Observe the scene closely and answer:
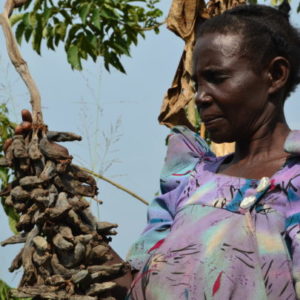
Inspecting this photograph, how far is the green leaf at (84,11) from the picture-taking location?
388 cm

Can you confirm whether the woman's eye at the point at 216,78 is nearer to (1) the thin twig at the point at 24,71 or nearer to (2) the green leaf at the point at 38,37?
(1) the thin twig at the point at 24,71

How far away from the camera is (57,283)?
5.65 ft

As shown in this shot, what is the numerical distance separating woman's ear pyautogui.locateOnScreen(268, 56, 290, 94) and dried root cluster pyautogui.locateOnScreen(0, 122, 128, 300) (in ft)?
1.33

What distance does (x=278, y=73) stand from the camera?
1842 millimetres

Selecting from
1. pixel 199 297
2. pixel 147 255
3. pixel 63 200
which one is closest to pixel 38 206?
pixel 63 200

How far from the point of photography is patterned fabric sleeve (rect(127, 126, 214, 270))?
6.13 ft

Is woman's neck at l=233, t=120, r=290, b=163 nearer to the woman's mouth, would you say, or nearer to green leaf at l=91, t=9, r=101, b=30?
the woman's mouth

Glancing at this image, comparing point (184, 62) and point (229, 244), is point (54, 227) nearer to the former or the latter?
point (229, 244)

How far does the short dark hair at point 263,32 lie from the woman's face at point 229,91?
0.02m

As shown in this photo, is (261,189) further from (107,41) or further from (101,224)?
(107,41)

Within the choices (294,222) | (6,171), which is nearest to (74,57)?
(6,171)

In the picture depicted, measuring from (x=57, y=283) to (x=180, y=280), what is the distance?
229 millimetres

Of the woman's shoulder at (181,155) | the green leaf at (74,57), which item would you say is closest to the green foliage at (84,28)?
the green leaf at (74,57)

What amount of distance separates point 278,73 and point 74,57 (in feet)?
6.89
